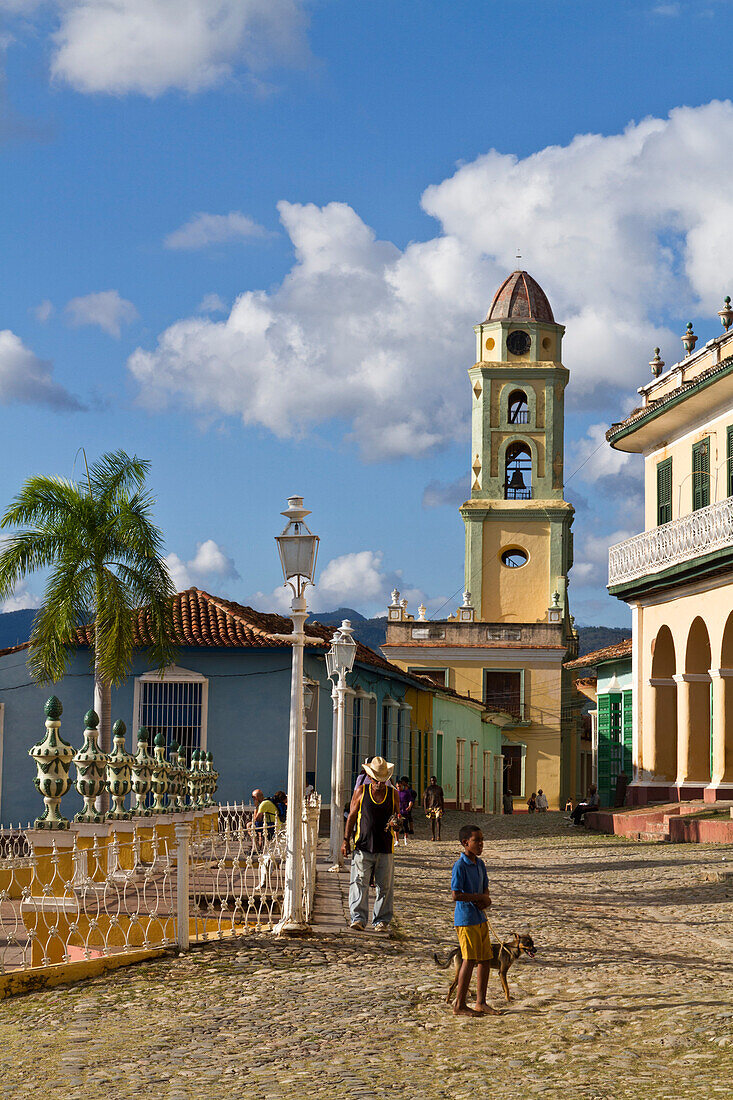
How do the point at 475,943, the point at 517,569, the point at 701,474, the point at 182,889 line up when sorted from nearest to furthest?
the point at 475,943 → the point at 182,889 → the point at 701,474 → the point at 517,569

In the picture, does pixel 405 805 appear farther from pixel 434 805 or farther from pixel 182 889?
pixel 182 889

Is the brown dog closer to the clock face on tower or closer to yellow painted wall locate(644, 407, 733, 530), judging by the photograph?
yellow painted wall locate(644, 407, 733, 530)

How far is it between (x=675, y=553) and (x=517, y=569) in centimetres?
2371

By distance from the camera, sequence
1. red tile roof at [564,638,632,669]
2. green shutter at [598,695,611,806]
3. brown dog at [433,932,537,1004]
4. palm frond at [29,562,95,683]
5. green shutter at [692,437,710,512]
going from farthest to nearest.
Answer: red tile roof at [564,638,632,669], green shutter at [598,695,611,806], green shutter at [692,437,710,512], palm frond at [29,562,95,683], brown dog at [433,932,537,1004]

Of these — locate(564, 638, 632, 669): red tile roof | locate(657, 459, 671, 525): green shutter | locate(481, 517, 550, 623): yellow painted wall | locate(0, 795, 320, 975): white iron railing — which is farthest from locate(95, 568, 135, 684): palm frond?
locate(481, 517, 550, 623): yellow painted wall

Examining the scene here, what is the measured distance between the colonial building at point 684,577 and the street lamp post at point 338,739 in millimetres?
7253

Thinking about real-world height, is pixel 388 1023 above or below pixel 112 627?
below

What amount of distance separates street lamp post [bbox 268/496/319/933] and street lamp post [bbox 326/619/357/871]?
568 centimetres

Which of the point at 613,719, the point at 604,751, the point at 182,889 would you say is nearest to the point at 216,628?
the point at 604,751

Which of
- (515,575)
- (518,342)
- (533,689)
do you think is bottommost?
(533,689)

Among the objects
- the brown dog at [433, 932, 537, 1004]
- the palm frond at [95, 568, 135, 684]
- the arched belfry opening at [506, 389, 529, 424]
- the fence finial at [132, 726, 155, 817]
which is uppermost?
the arched belfry opening at [506, 389, 529, 424]

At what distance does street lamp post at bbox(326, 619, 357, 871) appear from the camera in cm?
1650

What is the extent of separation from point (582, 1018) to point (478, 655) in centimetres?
3775

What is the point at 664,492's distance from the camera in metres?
27.0
